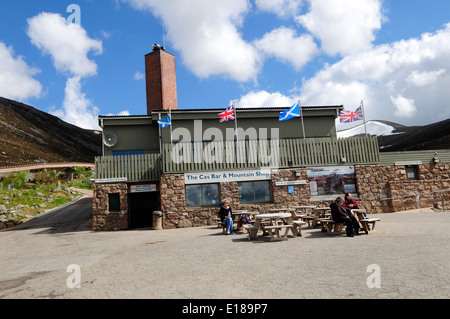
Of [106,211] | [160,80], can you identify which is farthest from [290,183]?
[160,80]

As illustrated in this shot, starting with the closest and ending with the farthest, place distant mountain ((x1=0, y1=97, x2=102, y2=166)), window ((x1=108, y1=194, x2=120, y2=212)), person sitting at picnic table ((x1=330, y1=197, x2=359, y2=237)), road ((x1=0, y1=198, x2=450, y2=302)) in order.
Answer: road ((x1=0, y1=198, x2=450, y2=302)) → person sitting at picnic table ((x1=330, y1=197, x2=359, y2=237)) → window ((x1=108, y1=194, x2=120, y2=212)) → distant mountain ((x1=0, y1=97, x2=102, y2=166))

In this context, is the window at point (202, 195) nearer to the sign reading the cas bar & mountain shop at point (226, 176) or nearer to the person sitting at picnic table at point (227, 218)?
the sign reading the cas bar & mountain shop at point (226, 176)

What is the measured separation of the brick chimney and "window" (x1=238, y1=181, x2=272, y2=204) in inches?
382

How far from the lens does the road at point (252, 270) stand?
442 centimetres

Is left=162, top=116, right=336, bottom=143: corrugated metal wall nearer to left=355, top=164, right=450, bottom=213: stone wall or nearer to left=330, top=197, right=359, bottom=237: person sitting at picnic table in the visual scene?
left=355, top=164, right=450, bottom=213: stone wall

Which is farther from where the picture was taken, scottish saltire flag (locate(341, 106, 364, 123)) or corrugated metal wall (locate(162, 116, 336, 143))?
corrugated metal wall (locate(162, 116, 336, 143))

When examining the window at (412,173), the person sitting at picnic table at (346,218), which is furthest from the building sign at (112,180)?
the window at (412,173)

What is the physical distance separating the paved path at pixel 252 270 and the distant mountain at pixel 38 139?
2392 inches

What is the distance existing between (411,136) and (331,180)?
112m

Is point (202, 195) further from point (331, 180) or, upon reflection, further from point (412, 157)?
point (412, 157)

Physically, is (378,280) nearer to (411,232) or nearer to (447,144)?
(411,232)

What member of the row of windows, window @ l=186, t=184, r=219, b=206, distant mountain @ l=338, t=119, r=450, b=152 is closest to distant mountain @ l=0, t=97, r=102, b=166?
window @ l=186, t=184, r=219, b=206

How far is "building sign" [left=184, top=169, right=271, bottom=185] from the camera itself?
1672 centimetres
